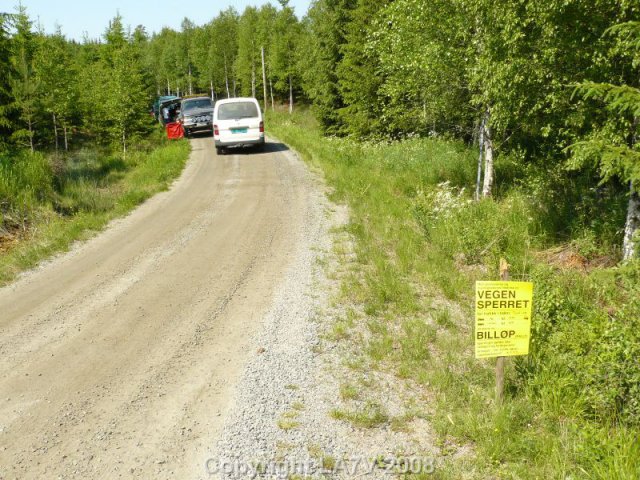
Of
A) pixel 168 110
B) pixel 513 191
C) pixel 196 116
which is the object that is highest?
pixel 168 110

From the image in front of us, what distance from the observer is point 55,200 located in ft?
41.5

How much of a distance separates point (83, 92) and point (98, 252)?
87.0 feet

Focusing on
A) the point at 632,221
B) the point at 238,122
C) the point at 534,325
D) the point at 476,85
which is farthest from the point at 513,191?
the point at 238,122

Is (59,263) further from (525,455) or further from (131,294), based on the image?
(525,455)

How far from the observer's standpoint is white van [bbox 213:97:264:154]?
18.9 meters

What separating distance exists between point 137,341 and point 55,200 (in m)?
8.52

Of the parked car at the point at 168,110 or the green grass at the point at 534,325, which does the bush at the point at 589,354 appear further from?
the parked car at the point at 168,110

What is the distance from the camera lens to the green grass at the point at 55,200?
9.73 meters

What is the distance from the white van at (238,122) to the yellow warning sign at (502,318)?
1602cm

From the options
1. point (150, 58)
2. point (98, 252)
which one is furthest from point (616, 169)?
point (150, 58)

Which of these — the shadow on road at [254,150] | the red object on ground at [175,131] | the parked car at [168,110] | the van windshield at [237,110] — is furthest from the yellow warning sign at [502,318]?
the parked car at [168,110]

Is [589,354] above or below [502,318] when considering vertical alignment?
below

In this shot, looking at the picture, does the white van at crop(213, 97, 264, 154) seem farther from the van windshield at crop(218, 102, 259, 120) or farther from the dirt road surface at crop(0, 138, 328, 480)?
the dirt road surface at crop(0, 138, 328, 480)

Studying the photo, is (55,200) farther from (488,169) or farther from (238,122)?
(488,169)
